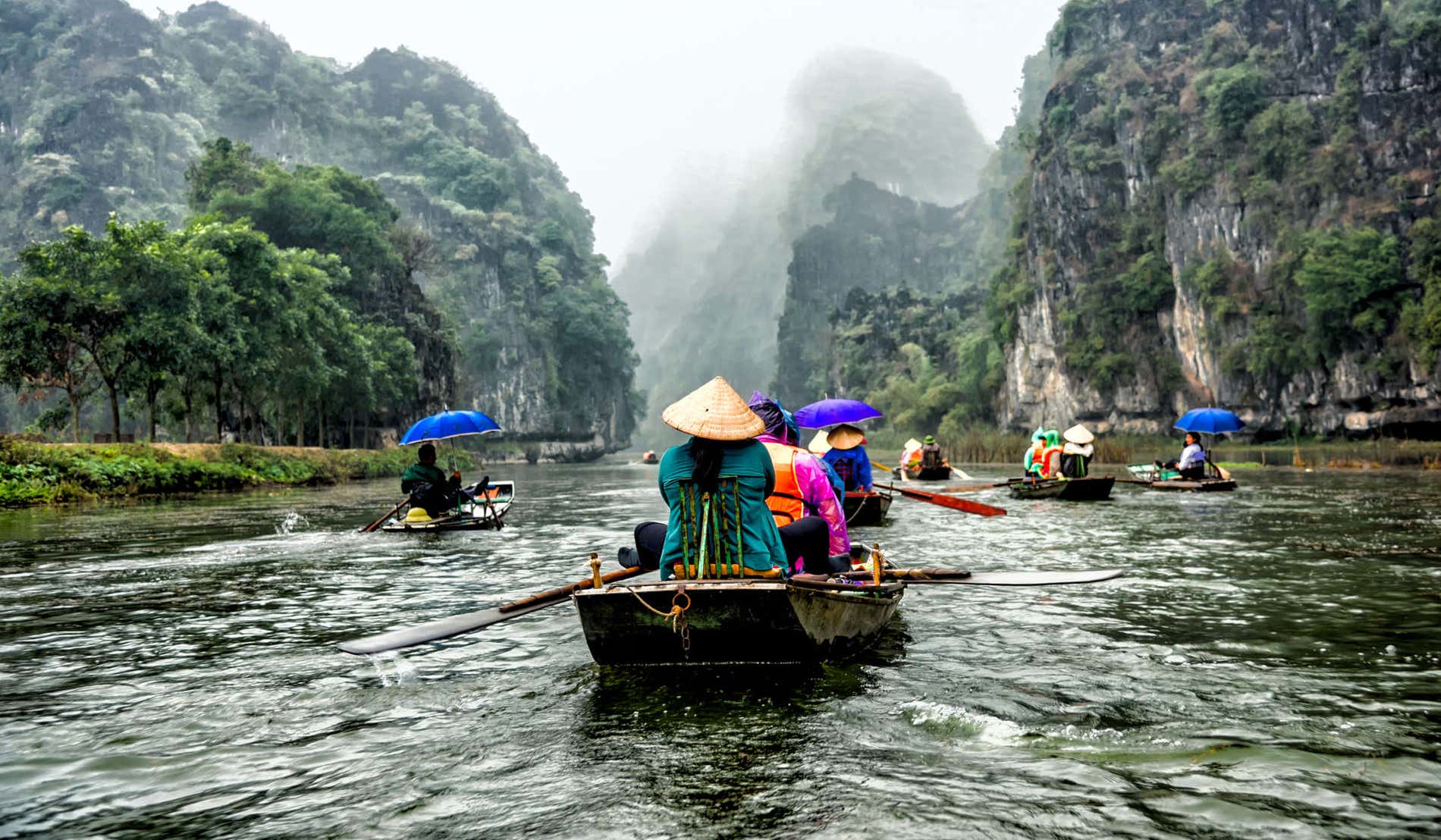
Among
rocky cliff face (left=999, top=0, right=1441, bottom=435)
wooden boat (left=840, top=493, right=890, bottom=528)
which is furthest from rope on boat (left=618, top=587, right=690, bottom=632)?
rocky cliff face (left=999, top=0, right=1441, bottom=435)

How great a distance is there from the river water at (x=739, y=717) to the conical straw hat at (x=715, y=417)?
4.50 ft

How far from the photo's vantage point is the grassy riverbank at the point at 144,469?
64.4 feet

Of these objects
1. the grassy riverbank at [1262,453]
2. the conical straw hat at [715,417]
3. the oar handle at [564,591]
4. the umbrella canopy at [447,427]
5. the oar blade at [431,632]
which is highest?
the umbrella canopy at [447,427]

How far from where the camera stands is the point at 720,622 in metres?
5.15

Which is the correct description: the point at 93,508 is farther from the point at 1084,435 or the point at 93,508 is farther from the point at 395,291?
the point at 395,291

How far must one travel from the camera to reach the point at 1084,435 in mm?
21359

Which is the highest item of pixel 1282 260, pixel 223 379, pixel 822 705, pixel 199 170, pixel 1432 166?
pixel 199 170

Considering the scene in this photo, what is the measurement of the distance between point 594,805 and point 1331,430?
4816 cm

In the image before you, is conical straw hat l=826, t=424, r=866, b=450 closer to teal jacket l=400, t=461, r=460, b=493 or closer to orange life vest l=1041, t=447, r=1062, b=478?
teal jacket l=400, t=461, r=460, b=493

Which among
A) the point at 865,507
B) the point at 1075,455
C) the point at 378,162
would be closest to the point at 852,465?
the point at 865,507

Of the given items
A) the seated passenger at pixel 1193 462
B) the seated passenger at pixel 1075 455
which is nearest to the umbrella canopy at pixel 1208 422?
the seated passenger at pixel 1193 462

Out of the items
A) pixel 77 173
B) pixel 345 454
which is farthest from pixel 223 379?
pixel 77 173

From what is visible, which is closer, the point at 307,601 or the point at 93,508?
the point at 307,601

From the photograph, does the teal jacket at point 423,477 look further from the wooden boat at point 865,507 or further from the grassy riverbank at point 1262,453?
the grassy riverbank at point 1262,453
